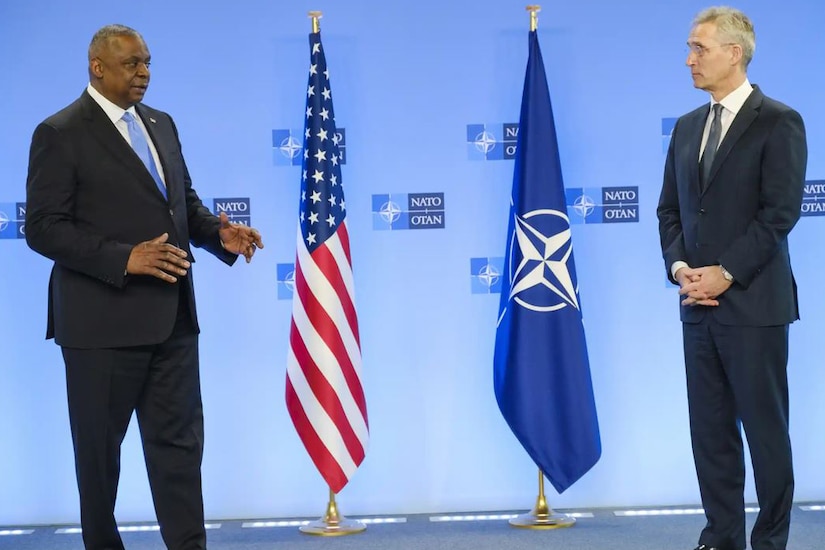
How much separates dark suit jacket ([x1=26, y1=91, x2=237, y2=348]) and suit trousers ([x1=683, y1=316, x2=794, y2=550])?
1.76 metres

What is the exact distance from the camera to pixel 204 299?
16.1 ft

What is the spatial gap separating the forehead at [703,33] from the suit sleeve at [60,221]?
1.93m

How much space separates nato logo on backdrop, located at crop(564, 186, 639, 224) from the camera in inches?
194

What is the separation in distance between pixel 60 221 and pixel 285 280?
1.75m

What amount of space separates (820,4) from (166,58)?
2990mm

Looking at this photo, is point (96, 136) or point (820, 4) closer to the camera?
point (96, 136)

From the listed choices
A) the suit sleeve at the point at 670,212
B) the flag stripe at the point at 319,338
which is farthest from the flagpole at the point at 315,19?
the suit sleeve at the point at 670,212

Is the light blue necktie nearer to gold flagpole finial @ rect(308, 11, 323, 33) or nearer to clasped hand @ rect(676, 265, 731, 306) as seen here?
gold flagpole finial @ rect(308, 11, 323, 33)

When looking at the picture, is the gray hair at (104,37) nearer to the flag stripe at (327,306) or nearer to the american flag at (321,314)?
the american flag at (321,314)

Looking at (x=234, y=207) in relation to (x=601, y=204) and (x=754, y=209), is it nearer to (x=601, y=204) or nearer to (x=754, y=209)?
(x=601, y=204)

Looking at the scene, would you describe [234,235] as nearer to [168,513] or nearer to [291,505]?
[168,513]

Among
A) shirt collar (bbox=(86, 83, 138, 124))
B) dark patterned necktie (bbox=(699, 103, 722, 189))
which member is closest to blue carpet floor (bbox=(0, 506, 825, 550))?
dark patterned necktie (bbox=(699, 103, 722, 189))

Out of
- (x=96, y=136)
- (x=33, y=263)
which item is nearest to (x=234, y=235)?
(x=96, y=136)

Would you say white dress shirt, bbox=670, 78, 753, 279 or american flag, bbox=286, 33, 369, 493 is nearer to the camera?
white dress shirt, bbox=670, 78, 753, 279
